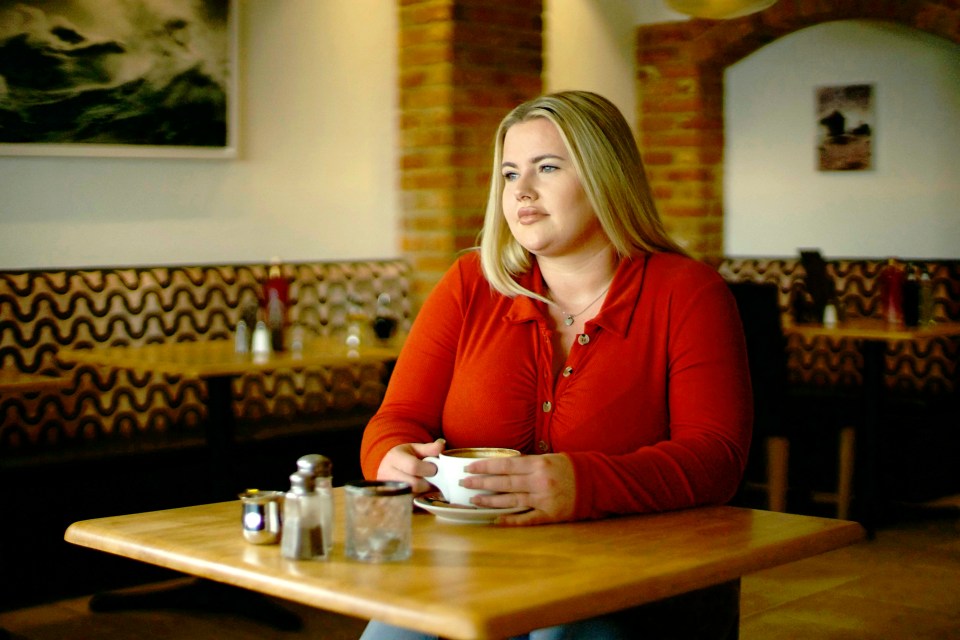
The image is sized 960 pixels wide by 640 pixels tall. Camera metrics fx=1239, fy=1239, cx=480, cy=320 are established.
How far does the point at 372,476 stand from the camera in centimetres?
190

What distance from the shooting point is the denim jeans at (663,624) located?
1.60 m

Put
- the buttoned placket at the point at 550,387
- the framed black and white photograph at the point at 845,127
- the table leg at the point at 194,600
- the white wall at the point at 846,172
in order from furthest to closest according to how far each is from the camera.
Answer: the framed black and white photograph at the point at 845,127 < the white wall at the point at 846,172 < the table leg at the point at 194,600 < the buttoned placket at the point at 550,387

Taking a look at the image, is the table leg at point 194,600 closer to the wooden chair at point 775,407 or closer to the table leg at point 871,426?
the wooden chair at point 775,407

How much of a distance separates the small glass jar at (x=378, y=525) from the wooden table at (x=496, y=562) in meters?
0.02

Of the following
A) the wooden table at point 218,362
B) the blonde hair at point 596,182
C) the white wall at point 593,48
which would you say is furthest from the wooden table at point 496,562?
the white wall at point 593,48

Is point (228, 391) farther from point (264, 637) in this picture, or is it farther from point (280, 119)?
point (280, 119)

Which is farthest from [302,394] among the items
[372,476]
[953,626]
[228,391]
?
[372,476]

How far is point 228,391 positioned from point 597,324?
229cm

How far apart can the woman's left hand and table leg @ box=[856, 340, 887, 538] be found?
3681mm

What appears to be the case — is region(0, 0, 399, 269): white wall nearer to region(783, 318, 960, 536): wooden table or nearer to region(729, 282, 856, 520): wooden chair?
region(729, 282, 856, 520): wooden chair

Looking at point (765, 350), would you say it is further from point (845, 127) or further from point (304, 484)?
point (304, 484)

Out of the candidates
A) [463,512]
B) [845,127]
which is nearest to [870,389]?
[845,127]

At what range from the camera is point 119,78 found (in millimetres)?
4633

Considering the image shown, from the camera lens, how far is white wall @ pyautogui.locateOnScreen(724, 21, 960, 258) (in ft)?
20.0
